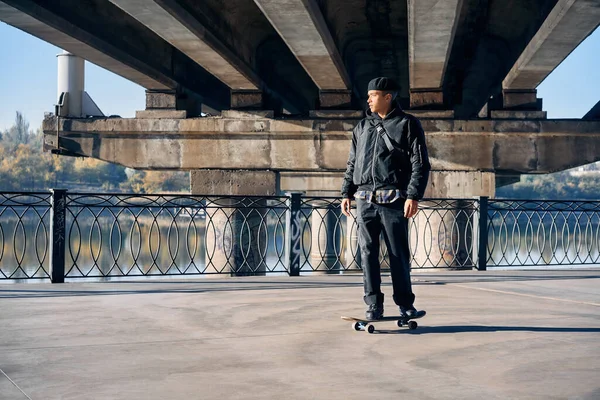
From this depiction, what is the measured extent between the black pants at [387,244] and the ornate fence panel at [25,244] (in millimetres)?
4859

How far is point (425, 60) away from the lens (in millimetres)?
15469

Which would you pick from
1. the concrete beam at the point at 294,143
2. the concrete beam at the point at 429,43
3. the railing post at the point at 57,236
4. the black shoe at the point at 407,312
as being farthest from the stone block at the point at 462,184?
the black shoe at the point at 407,312

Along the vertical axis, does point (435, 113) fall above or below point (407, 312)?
above

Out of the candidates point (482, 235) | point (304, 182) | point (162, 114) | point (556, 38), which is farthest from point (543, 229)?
point (304, 182)

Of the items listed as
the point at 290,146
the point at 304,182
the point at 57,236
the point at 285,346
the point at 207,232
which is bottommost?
the point at 285,346

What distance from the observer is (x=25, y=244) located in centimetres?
1104

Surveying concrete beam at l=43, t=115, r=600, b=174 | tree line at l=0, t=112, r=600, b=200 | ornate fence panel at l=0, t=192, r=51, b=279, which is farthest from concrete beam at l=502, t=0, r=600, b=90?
tree line at l=0, t=112, r=600, b=200

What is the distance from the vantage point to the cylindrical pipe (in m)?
19.0

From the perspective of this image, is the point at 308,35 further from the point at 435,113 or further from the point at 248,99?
the point at 248,99

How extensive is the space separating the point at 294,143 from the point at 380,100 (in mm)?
12159

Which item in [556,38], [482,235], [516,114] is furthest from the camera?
[516,114]

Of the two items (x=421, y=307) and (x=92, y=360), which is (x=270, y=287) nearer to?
→ (x=421, y=307)

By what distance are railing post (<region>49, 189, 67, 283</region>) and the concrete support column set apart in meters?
9.08

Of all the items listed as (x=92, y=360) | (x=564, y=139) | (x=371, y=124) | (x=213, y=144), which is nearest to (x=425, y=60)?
(x=564, y=139)
